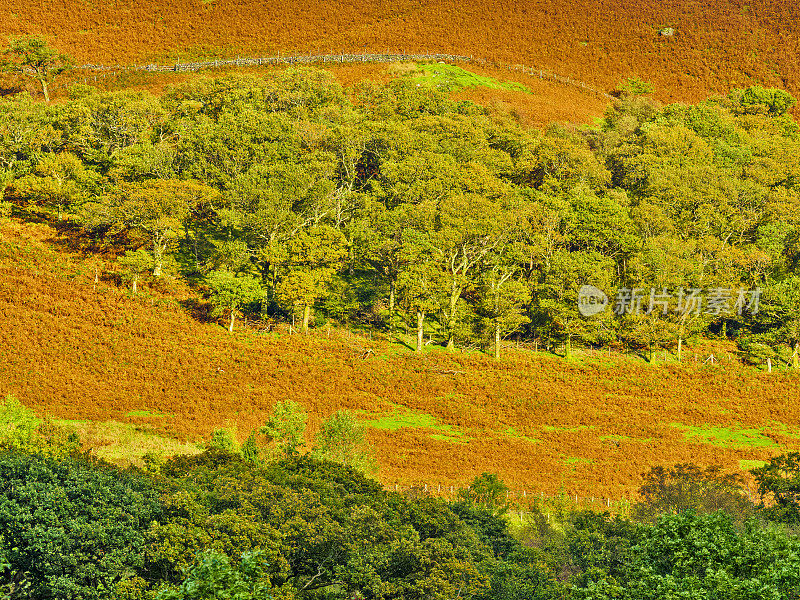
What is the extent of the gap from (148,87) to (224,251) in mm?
38432

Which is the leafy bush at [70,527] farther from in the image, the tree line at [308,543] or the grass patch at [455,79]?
the grass patch at [455,79]

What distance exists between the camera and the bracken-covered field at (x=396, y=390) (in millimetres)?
53719

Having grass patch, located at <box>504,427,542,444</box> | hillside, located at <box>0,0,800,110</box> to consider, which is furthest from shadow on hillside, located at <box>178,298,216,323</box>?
hillside, located at <box>0,0,800,110</box>

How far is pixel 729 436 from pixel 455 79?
57.1m

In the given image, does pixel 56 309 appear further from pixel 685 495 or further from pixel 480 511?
pixel 685 495

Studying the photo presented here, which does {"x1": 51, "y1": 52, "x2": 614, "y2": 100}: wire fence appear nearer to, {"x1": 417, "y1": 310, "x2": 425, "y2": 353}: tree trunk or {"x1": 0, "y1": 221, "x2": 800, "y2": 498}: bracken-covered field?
{"x1": 0, "y1": 221, "x2": 800, "y2": 498}: bracken-covered field

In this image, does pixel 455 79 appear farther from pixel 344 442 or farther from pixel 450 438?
pixel 344 442

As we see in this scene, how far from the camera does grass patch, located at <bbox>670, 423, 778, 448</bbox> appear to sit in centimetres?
5881

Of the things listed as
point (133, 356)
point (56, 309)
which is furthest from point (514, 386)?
point (56, 309)

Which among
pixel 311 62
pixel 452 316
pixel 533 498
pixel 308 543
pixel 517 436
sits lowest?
pixel 533 498

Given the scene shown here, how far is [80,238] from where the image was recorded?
69.6 m

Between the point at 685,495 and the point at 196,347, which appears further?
the point at 196,347

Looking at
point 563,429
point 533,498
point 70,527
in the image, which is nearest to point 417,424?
point 563,429

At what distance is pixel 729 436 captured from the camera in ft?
197
